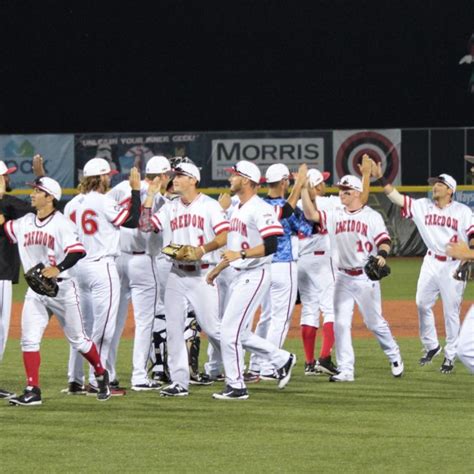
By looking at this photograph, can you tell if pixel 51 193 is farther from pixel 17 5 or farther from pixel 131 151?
pixel 17 5

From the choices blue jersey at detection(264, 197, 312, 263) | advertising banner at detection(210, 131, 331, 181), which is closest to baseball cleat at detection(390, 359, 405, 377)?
blue jersey at detection(264, 197, 312, 263)

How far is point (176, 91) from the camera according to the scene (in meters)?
34.2

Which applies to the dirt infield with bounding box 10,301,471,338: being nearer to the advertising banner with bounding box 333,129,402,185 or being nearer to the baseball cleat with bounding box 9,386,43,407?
the baseball cleat with bounding box 9,386,43,407

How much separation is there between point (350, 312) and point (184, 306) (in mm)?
1829

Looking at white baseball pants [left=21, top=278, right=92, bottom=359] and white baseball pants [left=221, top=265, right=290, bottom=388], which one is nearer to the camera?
white baseball pants [left=21, top=278, right=92, bottom=359]

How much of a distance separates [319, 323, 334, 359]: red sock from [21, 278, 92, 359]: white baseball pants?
2671 mm

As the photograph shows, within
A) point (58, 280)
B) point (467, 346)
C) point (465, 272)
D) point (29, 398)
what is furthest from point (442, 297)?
point (29, 398)

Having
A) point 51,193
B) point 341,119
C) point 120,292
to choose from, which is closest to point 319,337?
point 120,292

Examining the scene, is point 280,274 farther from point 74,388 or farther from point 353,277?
point 74,388

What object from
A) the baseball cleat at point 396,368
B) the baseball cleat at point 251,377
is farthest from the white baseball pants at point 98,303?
the baseball cleat at point 396,368

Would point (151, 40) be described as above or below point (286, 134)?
above

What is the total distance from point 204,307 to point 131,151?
15.7 metres

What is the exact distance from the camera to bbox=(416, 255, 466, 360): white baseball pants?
11.5 meters

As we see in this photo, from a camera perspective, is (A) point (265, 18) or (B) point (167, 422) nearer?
(B) point (167, 422)
